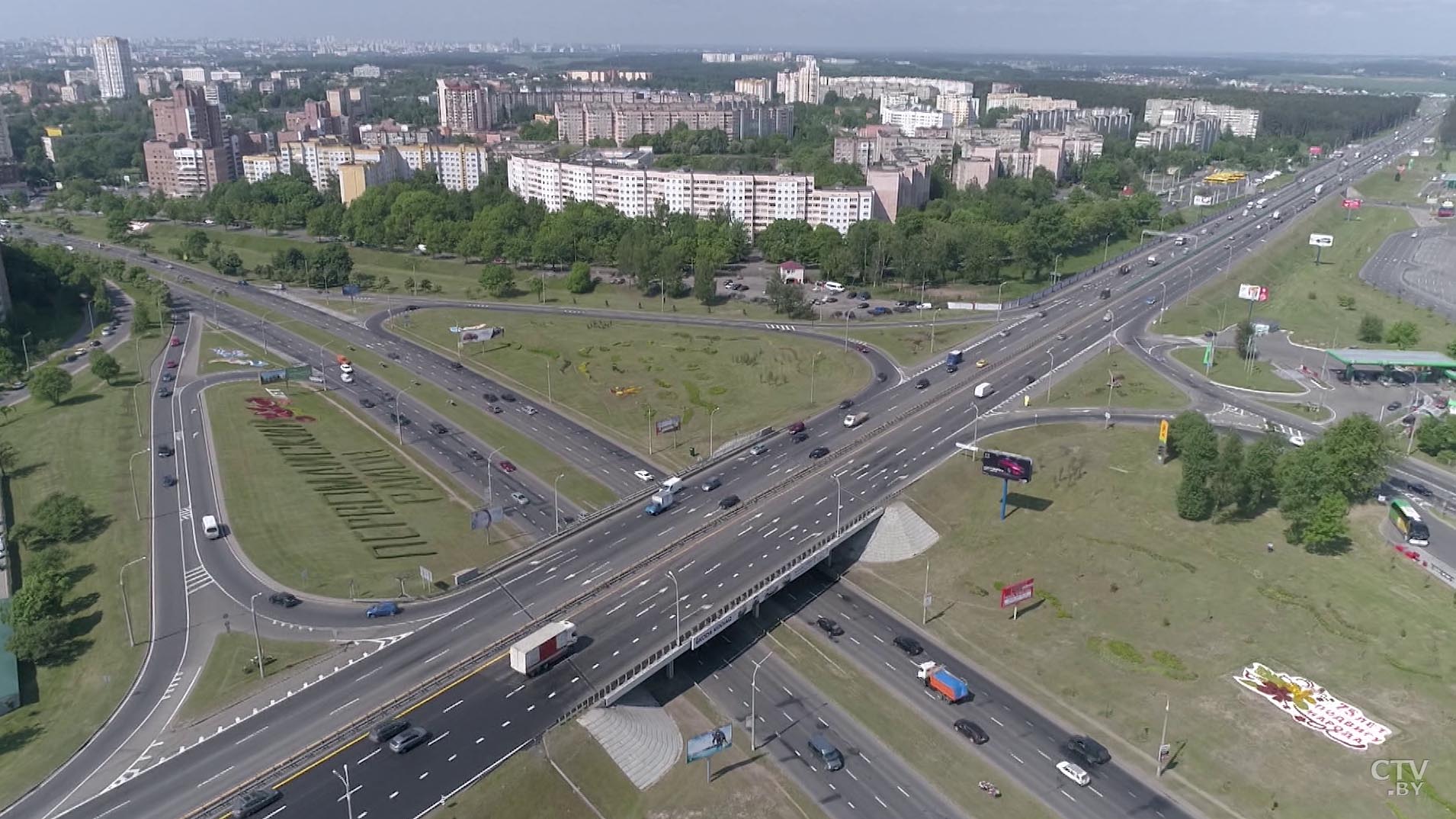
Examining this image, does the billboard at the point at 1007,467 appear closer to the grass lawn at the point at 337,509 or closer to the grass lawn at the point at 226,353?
the grass lawn at the point at 337,509

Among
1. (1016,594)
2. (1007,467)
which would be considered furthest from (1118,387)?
(1016,594)

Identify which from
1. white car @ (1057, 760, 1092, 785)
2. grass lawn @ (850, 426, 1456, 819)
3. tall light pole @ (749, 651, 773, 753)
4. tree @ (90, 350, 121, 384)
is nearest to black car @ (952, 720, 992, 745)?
white car @ (1057, 760, 1092, 785)

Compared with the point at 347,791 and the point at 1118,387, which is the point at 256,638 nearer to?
the point at 347,791

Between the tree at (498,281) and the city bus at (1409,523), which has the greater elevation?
the tree at (498,281)

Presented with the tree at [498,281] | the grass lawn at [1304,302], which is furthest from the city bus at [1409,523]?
the tree at [498,281]

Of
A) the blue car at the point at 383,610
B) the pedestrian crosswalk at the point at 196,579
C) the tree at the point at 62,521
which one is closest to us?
the blue car at the point at 383,610

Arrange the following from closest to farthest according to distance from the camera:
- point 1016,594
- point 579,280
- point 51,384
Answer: point 1016,594, point 51,384, point 579,280
